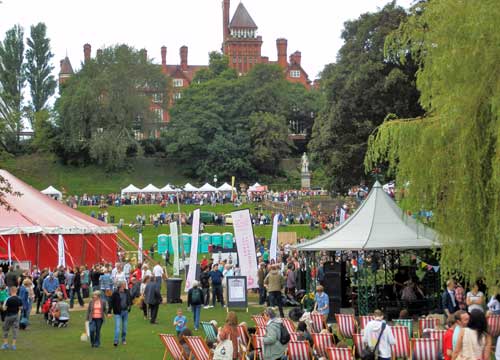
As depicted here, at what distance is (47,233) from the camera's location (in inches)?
1272

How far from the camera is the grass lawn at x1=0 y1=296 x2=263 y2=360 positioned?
57.2 feet

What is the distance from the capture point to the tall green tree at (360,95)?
129ft

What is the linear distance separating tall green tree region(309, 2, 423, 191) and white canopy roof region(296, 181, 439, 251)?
17.4 meters

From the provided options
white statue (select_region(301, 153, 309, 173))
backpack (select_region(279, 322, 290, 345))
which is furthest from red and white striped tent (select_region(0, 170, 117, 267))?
white statue (select_region(301, 153, 309, 173))

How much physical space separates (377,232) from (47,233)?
14921 mm

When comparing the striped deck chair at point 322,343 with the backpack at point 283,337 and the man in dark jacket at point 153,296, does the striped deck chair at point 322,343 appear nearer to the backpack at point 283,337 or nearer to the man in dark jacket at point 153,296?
the backpack at point 283,337

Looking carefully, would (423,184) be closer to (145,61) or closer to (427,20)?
(427,20)

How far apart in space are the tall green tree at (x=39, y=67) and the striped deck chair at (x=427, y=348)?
9513 cm

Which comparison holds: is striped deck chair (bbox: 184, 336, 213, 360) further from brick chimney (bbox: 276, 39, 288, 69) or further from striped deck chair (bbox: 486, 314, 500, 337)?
brick chimney (bbox: 276, 39, 288, 69)

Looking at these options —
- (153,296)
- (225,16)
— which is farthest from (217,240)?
(225,16)

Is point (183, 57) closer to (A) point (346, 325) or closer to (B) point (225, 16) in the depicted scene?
(B) point (225, 16)

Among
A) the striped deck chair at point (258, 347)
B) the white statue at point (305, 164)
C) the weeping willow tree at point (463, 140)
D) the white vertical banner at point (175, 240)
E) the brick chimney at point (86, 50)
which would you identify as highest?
the brick chimney at point (86, 50)

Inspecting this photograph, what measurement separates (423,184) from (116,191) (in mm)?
72529

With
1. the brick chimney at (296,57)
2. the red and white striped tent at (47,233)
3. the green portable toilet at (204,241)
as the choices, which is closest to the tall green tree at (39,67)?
the brick chimney at (296,57)
